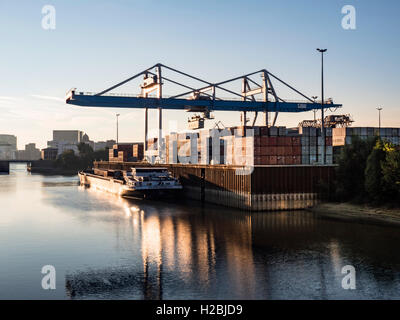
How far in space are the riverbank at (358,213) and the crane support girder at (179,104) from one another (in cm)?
5450

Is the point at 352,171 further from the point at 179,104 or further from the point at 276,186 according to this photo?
the point at 179,104

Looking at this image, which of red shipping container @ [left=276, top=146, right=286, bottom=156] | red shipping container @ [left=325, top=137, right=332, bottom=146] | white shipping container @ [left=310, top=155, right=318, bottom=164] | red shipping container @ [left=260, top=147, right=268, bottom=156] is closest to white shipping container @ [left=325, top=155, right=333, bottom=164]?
red shipping container @ [left=325, top=137, right=332, bottom=146]

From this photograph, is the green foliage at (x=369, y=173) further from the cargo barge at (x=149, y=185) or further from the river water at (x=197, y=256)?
the cargo barge at (x=149, y=185)

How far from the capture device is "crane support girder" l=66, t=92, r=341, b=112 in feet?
289

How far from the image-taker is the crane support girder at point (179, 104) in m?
88.1

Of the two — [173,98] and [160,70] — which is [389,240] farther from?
[160,70]

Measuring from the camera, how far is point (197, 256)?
2703cm

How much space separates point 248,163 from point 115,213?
712 inches

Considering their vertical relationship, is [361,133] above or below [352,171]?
above

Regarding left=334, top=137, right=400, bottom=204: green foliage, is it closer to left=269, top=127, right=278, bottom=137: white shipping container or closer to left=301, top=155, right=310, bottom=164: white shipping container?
left=301, top=155, right=310, bottom=164: white shipping container

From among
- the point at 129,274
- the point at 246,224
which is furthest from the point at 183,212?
the point at 129,274

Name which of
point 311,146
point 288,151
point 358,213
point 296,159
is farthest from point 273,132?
point 358,213

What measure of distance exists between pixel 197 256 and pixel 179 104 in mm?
71740

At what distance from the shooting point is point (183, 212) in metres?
49.3
